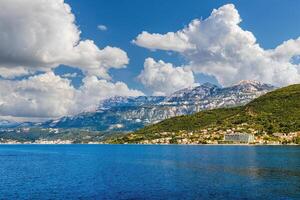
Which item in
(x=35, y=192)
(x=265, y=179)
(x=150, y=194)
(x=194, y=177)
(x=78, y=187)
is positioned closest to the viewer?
(x=150, y=194)

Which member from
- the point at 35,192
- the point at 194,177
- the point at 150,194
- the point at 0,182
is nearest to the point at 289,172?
the point at 194,177

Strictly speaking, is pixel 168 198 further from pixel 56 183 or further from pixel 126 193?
pixel 56 183

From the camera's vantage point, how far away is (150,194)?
9481 cm

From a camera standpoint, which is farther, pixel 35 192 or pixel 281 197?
pixel 35 192

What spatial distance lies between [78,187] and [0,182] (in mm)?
31330

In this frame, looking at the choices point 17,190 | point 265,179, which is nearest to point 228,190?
point 265,179

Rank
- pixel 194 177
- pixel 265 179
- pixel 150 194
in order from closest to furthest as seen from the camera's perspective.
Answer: pixel 150 194 < pixel 265 179 < pixel 194 177

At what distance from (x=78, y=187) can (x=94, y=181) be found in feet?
43.5

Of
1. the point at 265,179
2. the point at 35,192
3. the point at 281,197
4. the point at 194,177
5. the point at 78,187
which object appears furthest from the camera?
the point at 194,177

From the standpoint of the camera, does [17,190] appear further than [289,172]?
No

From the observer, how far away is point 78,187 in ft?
361

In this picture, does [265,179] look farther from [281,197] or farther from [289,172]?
[281,197]

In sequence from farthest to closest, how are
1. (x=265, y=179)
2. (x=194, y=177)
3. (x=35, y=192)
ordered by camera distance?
1. (x=194, y=177)
2. (x=265, y=179)
3. (x=35, y=192)

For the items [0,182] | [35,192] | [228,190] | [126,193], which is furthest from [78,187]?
[228,190]
